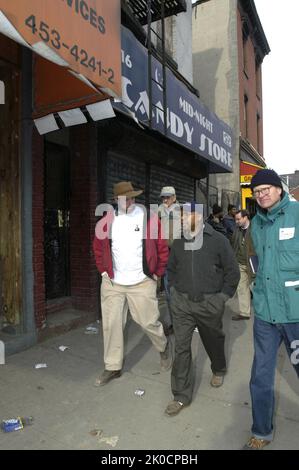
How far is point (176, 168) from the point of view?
957cm

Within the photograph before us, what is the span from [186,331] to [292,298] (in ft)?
4.01

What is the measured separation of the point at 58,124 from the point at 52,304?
8.98 ft

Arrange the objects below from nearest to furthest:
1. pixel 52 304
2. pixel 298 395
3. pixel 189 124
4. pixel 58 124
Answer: pixel 298 395 < pixel 58 124 < pixel 52 304 < pixel 189 124

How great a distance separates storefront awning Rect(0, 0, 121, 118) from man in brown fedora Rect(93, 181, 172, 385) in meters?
1.13

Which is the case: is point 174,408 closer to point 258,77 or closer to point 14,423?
point 14,423

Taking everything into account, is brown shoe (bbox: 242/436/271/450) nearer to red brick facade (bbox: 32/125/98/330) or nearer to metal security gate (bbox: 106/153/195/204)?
red brick facade (bbox: 32/125/98/330)

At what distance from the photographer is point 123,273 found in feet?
13.7

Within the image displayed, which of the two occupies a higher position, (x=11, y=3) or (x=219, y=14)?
(x=219, y=14)

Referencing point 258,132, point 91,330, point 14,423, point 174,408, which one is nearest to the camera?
point 14,423

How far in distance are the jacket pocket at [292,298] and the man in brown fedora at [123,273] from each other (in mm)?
1698

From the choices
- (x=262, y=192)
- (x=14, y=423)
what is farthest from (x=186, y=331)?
(x=14, y=423)

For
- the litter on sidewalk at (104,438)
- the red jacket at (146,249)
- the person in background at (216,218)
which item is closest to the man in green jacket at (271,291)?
the litter on sidewalk at (104,438)

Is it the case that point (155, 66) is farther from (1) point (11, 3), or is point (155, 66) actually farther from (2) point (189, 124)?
(1) point (11, 3)

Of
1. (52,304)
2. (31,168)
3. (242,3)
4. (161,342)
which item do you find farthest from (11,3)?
(242,3)
